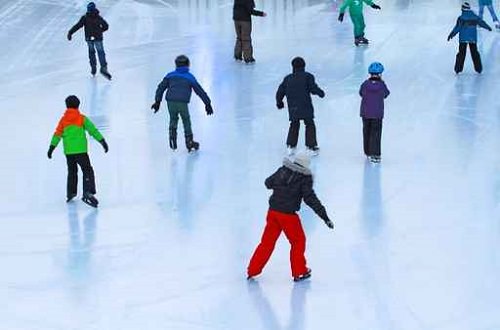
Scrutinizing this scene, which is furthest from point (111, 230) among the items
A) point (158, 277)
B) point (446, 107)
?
point (446, 107)

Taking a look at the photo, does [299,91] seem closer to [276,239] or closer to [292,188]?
[276,239]

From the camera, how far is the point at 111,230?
10508mm

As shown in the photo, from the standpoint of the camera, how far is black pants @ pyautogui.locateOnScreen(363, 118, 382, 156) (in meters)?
12.8

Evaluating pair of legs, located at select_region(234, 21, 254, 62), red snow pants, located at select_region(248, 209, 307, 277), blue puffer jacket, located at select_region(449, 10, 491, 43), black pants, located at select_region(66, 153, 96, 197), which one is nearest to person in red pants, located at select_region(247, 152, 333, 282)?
red snow pants, located at select_region(248, 209, 307, 277)

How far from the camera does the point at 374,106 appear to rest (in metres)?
12.7

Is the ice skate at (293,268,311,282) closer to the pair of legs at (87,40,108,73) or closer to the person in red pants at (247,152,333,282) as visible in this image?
the person in red pants at (247,152,333,282)

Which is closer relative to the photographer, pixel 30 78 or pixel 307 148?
pixel 307 148

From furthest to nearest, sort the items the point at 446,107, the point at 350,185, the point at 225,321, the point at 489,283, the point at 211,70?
the point at 211,70
the point at 446,107
the point at 350,185
the point at 489,283
the point at 225,321

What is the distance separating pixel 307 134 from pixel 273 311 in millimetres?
4963

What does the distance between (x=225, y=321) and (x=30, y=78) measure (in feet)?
36.4

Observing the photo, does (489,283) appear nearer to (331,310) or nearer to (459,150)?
(331,310)

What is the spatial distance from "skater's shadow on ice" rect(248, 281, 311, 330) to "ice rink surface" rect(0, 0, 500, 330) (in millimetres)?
17

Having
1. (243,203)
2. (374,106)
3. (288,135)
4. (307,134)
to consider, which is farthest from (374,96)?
(243,203)

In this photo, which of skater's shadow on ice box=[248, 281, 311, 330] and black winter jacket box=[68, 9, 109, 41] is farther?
black winter jacket box=[68, 9, 109, 41]
